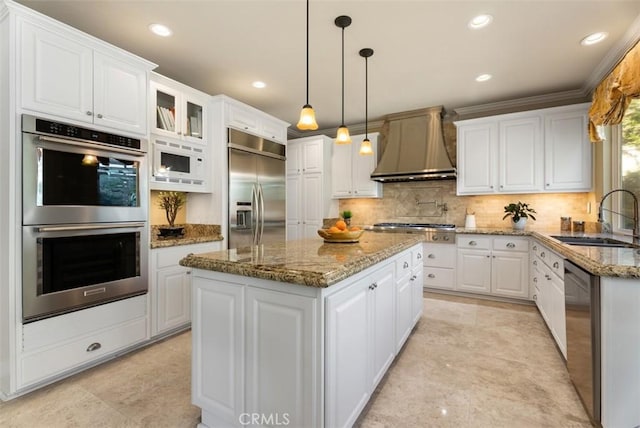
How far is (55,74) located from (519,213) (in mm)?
4985

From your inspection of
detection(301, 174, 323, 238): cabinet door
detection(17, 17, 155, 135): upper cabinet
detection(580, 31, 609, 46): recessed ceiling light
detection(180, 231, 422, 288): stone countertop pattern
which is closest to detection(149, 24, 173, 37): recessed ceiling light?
detection(17, 17, 155, 135): upper cabinet

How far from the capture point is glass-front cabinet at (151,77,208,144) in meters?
2.92

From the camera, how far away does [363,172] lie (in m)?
5.09

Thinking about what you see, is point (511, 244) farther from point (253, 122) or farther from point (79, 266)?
point (79, 266)

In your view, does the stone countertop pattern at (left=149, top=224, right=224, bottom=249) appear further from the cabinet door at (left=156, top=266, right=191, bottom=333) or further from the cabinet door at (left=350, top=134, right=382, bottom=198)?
the cabinet door at (left=350, top=134, right=382, bottom=198)

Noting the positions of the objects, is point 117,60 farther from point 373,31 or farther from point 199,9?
point 373,31

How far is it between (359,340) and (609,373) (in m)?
1.29

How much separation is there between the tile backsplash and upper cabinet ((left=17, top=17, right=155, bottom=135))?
12.4 ft

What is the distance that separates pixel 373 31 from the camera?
8.42 ft

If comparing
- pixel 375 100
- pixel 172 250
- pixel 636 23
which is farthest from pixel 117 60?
pixel 636 23

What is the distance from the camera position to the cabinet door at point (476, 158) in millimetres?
4156

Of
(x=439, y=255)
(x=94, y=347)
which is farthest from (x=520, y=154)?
(x=94, y=347)
